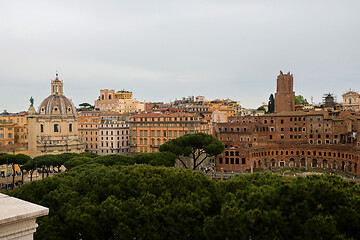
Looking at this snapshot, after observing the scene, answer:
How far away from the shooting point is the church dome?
81812 mm

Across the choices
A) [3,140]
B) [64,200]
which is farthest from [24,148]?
[64,200]

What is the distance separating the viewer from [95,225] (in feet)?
71.7

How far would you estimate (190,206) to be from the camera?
72.1ft

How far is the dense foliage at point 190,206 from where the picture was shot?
1853 centimetres

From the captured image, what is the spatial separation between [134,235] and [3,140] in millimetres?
75051

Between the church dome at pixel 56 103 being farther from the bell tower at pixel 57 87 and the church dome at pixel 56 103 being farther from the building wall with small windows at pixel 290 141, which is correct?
the building wall with small windows at pixel 290 141

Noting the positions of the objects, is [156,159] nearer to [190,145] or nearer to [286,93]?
[190,145]

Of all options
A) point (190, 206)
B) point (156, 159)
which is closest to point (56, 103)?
point (156, 159)

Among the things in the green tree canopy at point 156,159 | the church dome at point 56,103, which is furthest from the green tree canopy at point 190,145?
the church dome at point 56,103

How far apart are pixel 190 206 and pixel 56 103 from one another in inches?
2657

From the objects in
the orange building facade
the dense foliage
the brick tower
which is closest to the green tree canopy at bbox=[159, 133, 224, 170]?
the orange building facade

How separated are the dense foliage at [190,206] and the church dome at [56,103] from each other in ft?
184

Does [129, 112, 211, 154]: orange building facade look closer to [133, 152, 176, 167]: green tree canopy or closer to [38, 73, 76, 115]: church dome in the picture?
[38, 73, 76, 115]: church dome

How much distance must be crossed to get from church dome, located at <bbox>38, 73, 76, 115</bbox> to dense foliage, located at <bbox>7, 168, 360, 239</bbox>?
184ft
